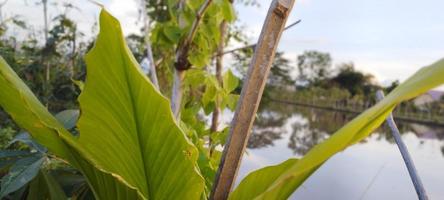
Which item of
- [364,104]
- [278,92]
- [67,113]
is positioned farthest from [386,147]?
[278,92]

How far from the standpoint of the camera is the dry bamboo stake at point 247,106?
14.9 inches

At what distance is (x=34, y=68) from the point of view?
261 centimetres

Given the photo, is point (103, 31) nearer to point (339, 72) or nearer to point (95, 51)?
point (95, 51)

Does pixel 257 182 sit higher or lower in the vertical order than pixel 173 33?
lower

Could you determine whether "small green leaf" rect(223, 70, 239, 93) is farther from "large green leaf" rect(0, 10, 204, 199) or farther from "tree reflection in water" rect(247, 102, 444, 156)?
"tree reflection in water" rect(247, 102, 444, 156)

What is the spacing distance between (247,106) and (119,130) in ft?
0.42

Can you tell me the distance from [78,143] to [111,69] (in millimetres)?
85

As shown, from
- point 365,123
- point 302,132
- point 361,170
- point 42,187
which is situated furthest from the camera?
point 302,132

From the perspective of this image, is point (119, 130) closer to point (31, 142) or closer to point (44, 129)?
point (44, 129)

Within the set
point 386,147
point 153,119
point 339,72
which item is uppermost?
point 339,72

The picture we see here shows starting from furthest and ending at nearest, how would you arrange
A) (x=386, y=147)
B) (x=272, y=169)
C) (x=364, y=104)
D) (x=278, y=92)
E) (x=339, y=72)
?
(x=339, y=72) → (x=278, y=92) → (x=364, y=104) → (x=386, y=147) → (x=272, y=169)

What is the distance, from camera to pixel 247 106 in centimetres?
39

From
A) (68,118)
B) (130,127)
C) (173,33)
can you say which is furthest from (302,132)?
(130,127)

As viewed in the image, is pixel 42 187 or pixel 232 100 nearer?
pixel 42 187
